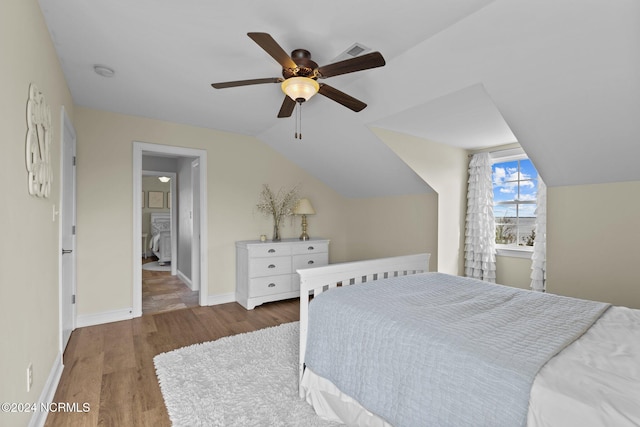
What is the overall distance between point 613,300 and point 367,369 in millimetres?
2403

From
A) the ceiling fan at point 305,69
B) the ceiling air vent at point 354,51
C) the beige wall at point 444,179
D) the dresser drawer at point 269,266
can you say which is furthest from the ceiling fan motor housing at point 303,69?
the dresser drawer at point 269,266

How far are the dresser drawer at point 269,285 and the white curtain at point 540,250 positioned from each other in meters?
2.99

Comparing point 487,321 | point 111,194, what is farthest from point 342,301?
point 111,194

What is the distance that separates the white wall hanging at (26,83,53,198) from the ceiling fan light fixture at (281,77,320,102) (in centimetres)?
138

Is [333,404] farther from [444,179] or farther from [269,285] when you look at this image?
[444,179]

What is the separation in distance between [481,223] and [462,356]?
330 cm

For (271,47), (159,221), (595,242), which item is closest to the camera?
(271,47)

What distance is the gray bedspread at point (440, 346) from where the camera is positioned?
1100mm

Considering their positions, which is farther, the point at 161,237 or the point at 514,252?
the point at 161,237

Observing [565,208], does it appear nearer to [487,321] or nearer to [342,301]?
[487,321]

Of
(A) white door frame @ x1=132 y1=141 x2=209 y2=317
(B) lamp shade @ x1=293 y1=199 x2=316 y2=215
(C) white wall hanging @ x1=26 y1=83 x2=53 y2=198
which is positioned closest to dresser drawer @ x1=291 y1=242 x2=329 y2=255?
(B) lamp shade @ x1=293 y1=199 x2=316 y2=215

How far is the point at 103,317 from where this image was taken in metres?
3.46

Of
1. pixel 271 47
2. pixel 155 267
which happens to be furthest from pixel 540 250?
pixel 155 267

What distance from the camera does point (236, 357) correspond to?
260 centimetres
